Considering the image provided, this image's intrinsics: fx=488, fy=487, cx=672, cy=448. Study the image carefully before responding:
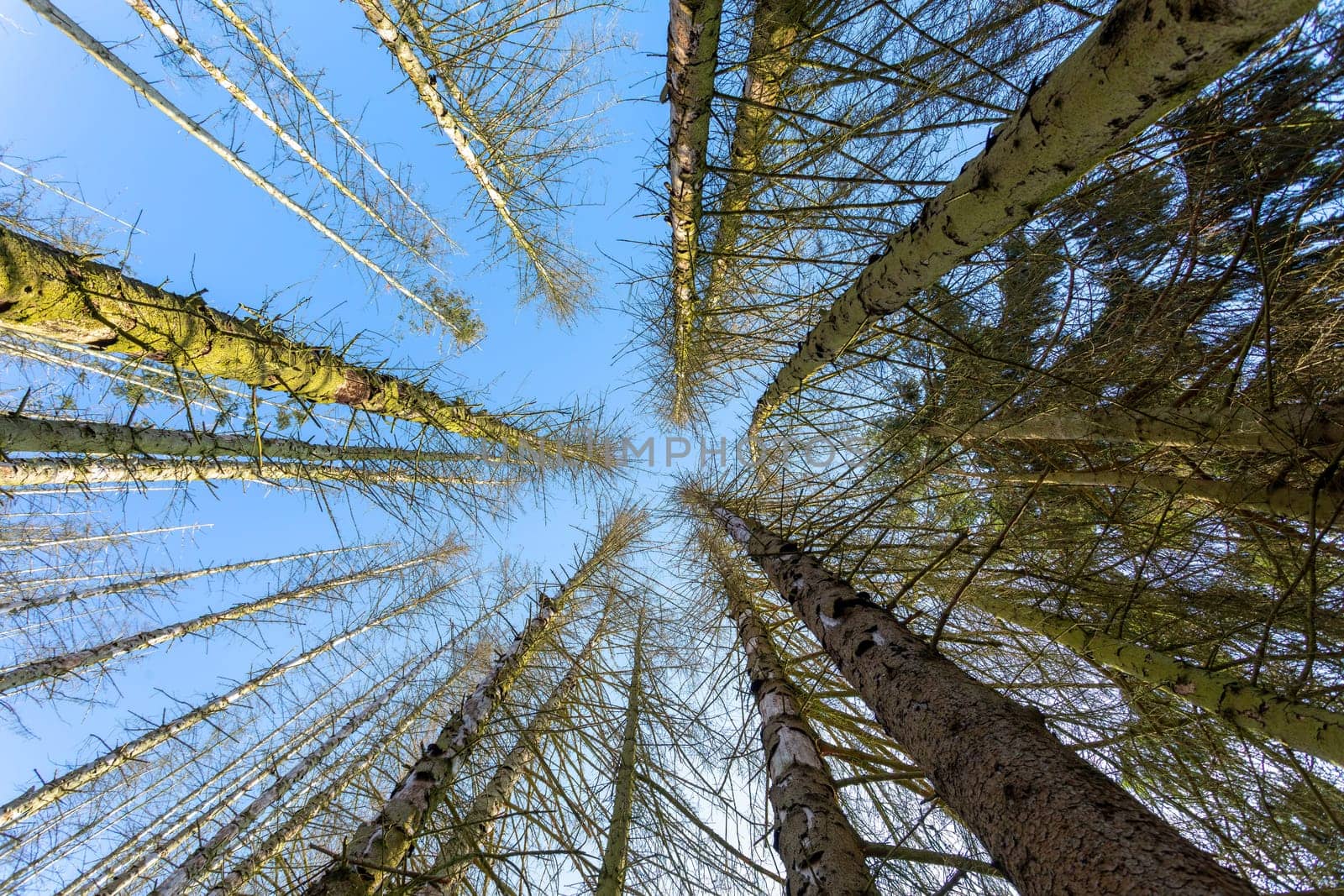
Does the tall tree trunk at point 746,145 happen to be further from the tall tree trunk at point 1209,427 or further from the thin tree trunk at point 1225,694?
the thin tree trunk at point 1225,694

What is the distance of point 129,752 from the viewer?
5.85 m

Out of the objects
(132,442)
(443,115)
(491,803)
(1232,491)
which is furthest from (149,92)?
(1232,491)

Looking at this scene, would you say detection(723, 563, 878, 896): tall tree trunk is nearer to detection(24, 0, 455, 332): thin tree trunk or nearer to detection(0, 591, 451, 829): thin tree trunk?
detection(0, 591, 451, 829): thin tree trunk

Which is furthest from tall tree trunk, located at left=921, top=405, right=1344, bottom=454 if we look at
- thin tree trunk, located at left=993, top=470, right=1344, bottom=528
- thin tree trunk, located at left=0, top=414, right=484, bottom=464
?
thin tree trunk, located at left=0, top=414, right=484, bottom=464

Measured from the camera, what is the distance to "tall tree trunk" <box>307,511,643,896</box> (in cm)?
220

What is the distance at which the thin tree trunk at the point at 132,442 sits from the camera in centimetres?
290

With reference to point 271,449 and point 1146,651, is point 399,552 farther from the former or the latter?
point 1146,651

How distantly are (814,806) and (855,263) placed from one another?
8.89ft

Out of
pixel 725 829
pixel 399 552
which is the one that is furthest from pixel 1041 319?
pixel 399 552

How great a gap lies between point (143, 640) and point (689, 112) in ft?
29.0

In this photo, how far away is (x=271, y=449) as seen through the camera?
3971 mm

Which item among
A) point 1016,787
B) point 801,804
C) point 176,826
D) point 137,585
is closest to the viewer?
point 1016,787

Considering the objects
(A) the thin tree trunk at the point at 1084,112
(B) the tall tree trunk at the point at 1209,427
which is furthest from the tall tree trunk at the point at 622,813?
(A) the thin tree trunk at the point at 1084,112

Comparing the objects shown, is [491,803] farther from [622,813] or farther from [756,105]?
[756,105]
